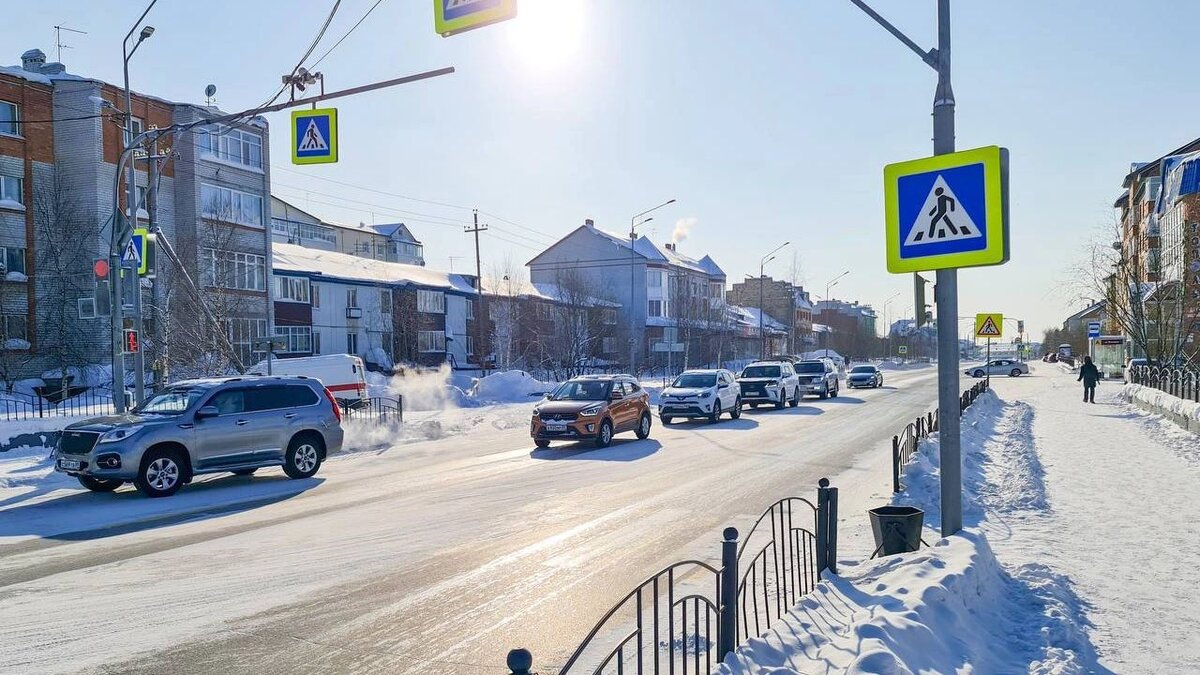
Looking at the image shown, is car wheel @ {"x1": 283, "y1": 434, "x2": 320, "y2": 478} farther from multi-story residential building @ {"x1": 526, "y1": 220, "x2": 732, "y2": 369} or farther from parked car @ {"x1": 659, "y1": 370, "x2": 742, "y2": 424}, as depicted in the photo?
multi-story residential building @ {"x1": 526, "y1": 220, "x2": 732, "y2": 369}

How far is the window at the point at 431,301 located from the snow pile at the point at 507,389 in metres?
21.8

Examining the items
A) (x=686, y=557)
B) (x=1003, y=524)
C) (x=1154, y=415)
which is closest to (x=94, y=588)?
(x=686, y=557)

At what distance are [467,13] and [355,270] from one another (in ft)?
161

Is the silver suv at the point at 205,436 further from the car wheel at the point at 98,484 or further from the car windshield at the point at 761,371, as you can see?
the car windshield at the point at 761,371

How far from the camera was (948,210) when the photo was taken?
21.6 feet

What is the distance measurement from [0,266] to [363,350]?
825 inches

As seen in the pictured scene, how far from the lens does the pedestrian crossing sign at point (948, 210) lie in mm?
6383

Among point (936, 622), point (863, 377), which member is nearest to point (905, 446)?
point (936, 622)

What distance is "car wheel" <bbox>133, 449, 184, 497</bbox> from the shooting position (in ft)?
38.8

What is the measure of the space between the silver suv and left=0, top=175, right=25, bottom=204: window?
3099 cm

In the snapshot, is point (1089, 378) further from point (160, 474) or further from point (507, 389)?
point (160, 474)

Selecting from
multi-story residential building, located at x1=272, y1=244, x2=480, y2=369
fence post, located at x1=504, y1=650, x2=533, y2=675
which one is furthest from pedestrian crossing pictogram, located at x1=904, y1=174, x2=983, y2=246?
multi-story residential building, located at x1=272, y1=244, x2=480, y2=369

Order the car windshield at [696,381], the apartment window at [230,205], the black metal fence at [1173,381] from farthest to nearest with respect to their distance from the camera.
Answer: the apartment window at [230,205]
the car windshield at [696,381]
the black metal fence at [1173,381]

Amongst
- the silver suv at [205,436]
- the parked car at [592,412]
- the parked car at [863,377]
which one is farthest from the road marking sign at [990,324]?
the silver suv at [205,436]
